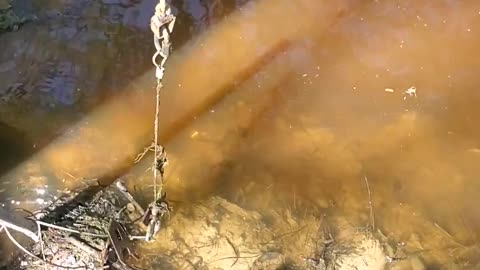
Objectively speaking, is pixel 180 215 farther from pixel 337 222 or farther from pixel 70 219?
pixel 337 222

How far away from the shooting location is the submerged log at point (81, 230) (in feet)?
7.00

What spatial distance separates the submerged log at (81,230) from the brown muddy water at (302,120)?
0.09 metres

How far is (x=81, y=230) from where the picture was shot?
220 centimetres

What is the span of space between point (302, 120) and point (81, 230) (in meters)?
1.03

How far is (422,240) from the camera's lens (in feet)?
7.71

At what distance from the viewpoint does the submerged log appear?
2.13m

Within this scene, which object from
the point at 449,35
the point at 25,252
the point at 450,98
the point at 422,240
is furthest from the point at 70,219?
the point at 449,35

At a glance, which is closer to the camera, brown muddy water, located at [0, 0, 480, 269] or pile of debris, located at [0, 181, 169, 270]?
pile of debris, located at [0, 181, 169, 270]

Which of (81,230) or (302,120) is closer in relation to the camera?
(81,230)

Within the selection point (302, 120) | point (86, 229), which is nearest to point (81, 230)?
point (86, 229)

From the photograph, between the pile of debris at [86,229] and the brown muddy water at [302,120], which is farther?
the brown muddy water at [302,120]

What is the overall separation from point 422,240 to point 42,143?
153cm

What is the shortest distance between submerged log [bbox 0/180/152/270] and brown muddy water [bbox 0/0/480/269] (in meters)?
0.09

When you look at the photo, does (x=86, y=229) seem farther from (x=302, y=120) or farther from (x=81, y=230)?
(x=302, y=120)
